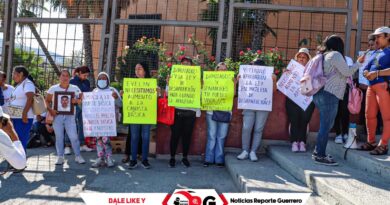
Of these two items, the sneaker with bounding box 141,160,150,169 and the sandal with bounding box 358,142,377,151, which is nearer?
the sandal with bounding box 358,142,377,151

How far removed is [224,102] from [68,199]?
313 centimetres

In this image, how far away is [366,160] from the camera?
5.22 meters

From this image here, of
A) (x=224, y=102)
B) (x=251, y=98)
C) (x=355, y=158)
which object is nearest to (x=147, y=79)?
(x=224, y=102)

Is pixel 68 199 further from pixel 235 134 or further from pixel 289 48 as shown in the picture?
pixel 289 48

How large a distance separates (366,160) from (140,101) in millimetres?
3671

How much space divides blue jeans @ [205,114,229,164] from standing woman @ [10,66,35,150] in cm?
304

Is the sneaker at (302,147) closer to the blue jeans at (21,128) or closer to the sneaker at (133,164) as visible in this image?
the sneaker at (133,164)

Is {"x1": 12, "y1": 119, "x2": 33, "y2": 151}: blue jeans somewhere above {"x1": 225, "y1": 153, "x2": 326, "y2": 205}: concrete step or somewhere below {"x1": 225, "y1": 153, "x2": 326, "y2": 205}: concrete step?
above

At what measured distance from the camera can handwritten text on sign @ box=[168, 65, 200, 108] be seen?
6836 mm

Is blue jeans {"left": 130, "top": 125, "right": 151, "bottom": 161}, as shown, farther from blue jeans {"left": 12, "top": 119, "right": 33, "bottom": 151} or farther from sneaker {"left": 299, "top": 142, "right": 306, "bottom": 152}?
sneaker {"left": 299, "top": 142, "right": 306, "bottom": 152}

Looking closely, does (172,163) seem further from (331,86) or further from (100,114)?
(331,86)

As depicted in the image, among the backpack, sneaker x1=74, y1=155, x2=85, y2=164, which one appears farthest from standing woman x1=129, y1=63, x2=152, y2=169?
the backpack

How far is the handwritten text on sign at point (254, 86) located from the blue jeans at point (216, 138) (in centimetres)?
50

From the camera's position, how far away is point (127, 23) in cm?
858
